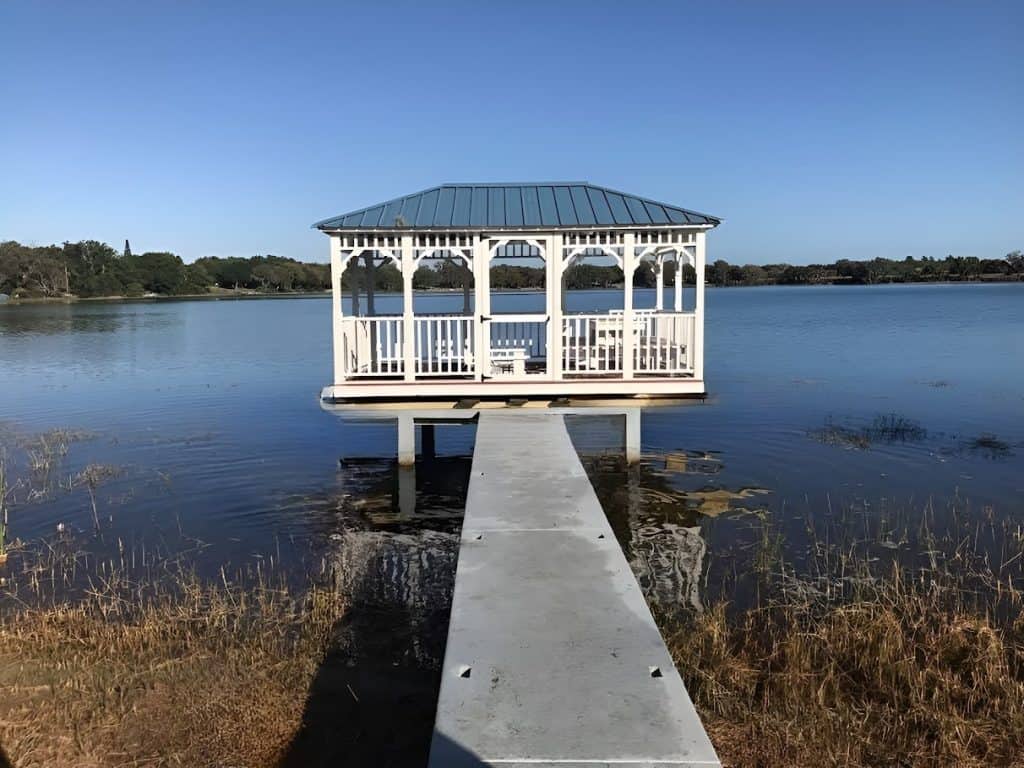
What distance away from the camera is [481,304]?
1242 cm

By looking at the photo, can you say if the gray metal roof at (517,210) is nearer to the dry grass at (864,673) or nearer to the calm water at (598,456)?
the calm water at (598,456)

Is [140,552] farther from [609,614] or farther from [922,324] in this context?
[922,324]

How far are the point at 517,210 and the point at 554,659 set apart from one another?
9.54m

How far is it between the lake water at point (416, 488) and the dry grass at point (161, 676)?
11.7 inches

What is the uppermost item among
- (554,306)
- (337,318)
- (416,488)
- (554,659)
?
(554,306)

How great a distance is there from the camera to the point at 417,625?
7.25m

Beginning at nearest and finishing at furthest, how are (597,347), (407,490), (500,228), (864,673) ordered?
(864,673)
(500,228)
(407,490)
(597,347)

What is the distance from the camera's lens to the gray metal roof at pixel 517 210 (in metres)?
12.3

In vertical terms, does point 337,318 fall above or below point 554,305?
below

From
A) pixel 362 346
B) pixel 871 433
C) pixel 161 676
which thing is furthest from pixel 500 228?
pixel 871 433

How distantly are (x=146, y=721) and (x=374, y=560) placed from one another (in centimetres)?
433

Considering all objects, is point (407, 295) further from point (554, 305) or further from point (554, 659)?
point (554, 659)

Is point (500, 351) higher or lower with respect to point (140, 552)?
higher

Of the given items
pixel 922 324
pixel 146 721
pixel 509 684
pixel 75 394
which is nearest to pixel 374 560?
pixel 146 721
